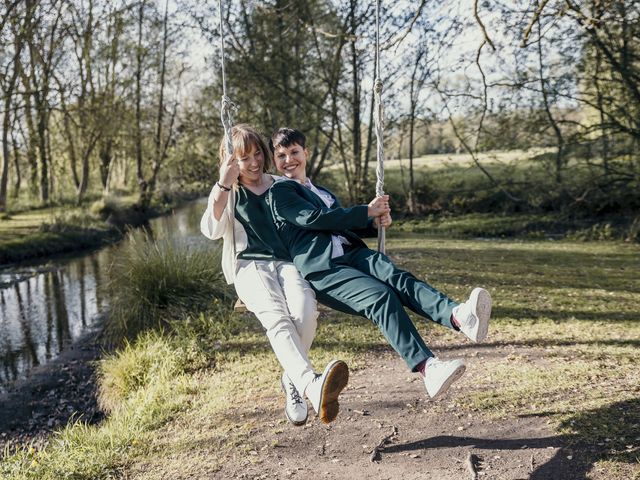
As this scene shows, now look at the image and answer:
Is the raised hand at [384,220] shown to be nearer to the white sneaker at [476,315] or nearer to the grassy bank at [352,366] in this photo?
the white sneaker at [476,315]

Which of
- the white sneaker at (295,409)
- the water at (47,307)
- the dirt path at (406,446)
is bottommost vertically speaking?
the water at (47,307)

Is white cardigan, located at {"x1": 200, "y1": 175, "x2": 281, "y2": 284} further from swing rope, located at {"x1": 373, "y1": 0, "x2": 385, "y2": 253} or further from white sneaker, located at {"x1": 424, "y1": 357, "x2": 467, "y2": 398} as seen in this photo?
white sneaker, located at {"x1": 424, "y1": 357, "x2": 467, "y2": 398}

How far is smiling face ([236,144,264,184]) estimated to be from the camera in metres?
3.53

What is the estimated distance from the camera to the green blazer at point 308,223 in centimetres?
330

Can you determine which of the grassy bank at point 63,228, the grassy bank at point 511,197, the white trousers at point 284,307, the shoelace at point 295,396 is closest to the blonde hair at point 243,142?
the white trousers at point 284,307

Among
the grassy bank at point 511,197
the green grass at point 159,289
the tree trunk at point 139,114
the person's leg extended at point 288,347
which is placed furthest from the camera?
the tree trunk at point 139,114

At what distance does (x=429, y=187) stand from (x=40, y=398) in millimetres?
11494

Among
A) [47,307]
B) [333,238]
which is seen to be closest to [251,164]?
[333,238]

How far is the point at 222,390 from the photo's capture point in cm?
482

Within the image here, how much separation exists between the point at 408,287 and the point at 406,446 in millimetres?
1048

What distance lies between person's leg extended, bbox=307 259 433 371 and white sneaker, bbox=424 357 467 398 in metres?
0.08

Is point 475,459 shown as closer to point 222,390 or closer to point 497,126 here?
point 222,390

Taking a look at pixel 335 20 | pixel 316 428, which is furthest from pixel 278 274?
pixel 335 20

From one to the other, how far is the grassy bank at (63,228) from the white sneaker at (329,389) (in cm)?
1166
